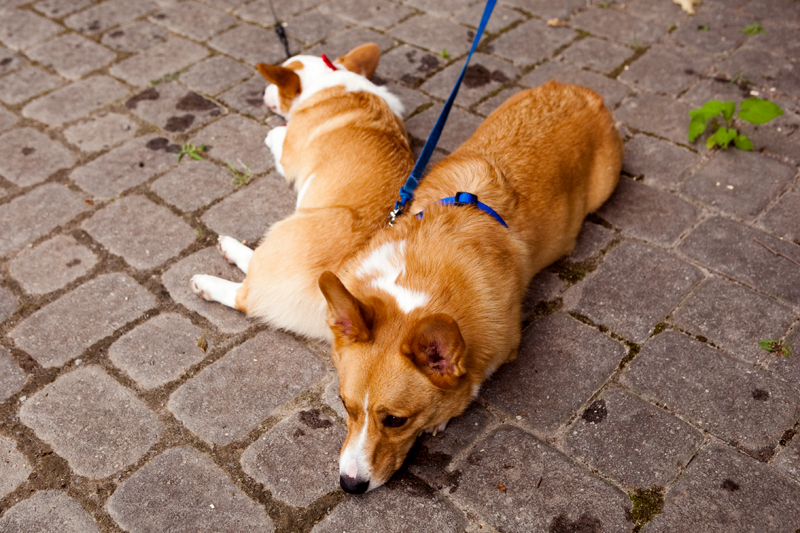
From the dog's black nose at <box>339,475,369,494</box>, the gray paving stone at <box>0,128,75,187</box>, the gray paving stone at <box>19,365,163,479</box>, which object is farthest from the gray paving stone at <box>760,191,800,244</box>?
the gray paving stone at <box>0,128,75,187</box>

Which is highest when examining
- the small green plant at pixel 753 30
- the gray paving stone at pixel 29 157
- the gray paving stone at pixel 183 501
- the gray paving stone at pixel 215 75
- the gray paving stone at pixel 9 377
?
the small green plant at pixel 753 30

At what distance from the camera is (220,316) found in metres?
3.47

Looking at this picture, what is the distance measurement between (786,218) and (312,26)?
402 cm

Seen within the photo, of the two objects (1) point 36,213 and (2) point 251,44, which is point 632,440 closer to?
(1) point 36,213

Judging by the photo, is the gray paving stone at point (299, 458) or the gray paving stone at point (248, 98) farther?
the gray paving stone at point (248, 98)

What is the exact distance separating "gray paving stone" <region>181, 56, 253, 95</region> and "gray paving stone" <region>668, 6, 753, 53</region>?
360 centimetres

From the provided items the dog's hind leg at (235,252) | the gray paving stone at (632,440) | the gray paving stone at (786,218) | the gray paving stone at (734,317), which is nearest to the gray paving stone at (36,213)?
the dog's hind leg at (235,252)

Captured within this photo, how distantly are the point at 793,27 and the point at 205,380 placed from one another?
18.0 ft

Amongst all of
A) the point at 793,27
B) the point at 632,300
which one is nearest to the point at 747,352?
the point at 632,300

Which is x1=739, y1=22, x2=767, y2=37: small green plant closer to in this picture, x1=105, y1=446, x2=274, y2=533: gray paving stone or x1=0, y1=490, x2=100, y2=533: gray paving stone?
x1=105, y1=446, x2=274, y2=533: gray paving stone

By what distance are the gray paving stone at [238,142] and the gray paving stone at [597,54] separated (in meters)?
2.57

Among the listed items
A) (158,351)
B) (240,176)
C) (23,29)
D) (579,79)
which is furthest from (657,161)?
(23,29)

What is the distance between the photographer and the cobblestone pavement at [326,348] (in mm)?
2713

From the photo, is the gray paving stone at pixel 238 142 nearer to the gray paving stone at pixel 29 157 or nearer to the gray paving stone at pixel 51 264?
the gray paving stone at pixel 29 157
